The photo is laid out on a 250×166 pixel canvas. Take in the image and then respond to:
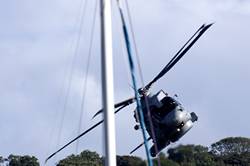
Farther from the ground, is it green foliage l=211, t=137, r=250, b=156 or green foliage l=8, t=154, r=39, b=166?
green foliage l=211, t=137, r=250, b=156

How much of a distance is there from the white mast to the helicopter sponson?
23.7 meters

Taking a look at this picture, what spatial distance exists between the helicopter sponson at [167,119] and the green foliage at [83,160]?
175 ft

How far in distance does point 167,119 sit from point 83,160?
197 feet

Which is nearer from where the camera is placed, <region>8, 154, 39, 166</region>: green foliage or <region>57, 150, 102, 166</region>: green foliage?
<region>57, 150, 102, 166</region>: green foliage

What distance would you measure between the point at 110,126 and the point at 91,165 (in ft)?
259

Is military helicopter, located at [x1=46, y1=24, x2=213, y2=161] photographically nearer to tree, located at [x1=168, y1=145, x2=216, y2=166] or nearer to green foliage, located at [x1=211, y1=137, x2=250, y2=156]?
tree, located at [x1=168, y1=145, x2=216, y2=166]

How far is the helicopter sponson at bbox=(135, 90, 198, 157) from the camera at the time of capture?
46675mm

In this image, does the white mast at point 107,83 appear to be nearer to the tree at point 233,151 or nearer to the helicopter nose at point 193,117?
the helicopter nose at point 193,117

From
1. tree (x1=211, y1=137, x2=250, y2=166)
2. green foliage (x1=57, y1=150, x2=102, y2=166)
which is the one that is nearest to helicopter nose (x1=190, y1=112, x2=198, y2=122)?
green foliage (x1=57, y1=150, x2=102, y2=166)

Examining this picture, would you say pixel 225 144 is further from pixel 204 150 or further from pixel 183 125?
pixel 183 125

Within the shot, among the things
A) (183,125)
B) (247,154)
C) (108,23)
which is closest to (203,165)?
(247,154)

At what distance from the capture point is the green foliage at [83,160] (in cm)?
10212

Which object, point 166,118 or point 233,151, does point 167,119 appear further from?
point 233,151

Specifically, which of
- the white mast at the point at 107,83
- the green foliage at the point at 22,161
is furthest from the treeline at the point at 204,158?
the white mast at the point at 107,83
